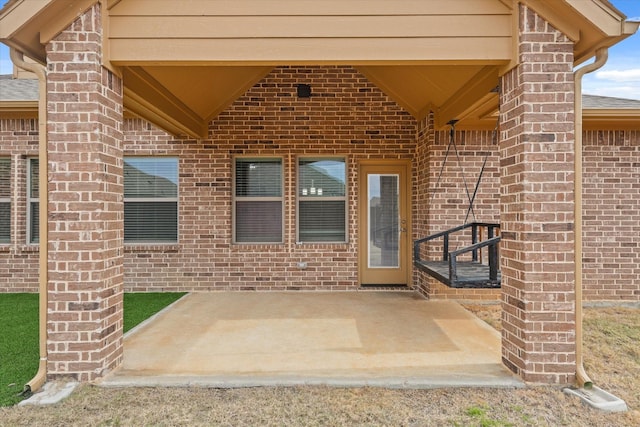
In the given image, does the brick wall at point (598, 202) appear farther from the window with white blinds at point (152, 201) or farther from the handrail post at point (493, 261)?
the window with white blinds at point (152, 201)

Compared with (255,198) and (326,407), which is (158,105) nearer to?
(255,198)

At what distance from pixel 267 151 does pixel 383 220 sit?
2.39 m

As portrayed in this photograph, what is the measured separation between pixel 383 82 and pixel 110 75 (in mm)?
4166

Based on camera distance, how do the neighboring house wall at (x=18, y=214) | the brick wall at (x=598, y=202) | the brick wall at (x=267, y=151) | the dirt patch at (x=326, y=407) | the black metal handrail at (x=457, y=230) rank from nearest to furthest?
the dirt patch at (x=326, y=407), the black metal handrail at (x=457, y=230), the brick wall at (x=598, y=202), the neighboring house wall at (x=18, y=214), the brick wall at (x=267, y=151)

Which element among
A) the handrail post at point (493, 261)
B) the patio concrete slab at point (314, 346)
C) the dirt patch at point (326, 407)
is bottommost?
the dirt patch at point (326, 407)

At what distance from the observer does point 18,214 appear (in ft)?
21.8

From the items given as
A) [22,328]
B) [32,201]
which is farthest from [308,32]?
[32,201]

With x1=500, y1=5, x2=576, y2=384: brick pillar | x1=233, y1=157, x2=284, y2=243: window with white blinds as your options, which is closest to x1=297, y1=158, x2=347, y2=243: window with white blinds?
x1=233, y1=157, x2=284, y2=243: window with white blinds

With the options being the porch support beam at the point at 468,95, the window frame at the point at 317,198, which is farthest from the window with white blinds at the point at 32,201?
the porch support beam at the point at 468,95

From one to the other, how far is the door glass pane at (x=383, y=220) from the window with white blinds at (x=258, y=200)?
1.63m

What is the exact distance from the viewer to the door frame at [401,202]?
6891mm

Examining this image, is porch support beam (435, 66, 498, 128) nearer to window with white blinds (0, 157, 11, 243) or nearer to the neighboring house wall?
the neighboring house wall

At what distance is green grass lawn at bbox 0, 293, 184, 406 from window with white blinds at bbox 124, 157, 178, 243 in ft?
3.46

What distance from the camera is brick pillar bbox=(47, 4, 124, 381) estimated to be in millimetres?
3270
